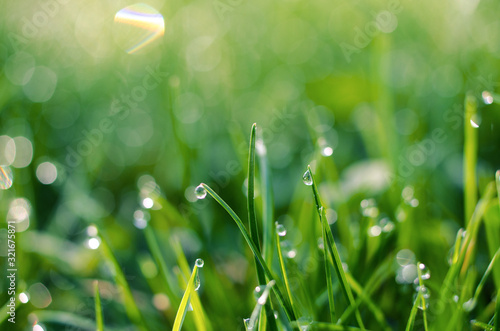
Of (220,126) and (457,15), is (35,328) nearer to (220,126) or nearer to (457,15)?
(220,126)

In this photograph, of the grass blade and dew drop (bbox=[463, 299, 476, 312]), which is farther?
the grass blade

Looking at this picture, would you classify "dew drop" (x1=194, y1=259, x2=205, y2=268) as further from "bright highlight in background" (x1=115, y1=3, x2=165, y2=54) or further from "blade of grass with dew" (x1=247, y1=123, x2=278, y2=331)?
"bright highlight in background" (x1=115, y1=3, x2=165, y2=54)

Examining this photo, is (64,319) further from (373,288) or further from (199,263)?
(373,288)

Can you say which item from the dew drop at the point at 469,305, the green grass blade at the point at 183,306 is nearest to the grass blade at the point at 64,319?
the green grass blade at the point at 183,306

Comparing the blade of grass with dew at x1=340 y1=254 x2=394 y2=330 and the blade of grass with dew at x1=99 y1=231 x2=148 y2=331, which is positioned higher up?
the blade of grass with dew at x1=99 y1=231 x2=148 y2=331

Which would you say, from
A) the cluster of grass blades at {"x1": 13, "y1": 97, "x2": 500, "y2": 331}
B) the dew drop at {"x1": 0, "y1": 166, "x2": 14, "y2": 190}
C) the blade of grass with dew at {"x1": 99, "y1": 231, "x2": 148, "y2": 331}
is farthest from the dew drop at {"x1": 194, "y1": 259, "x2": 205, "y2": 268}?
the dew drop at {"x1": 0, "y1": 166, "x2": 14, "y2": 190}

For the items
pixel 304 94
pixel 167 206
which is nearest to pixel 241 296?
pixel 167 206

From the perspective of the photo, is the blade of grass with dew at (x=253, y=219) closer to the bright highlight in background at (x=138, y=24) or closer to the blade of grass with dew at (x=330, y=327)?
the blade of grass with dew at (x=330, y=327)
